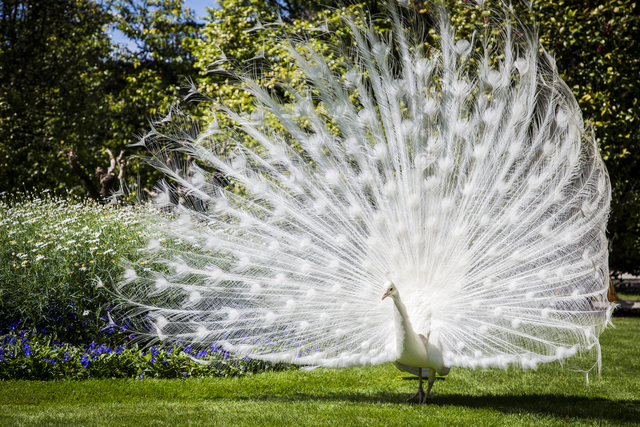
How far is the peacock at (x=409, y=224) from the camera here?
4.52 m

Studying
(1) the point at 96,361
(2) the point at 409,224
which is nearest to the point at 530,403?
(2) the point at 409,224

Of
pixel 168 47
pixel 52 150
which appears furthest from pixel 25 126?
pixel 168 47

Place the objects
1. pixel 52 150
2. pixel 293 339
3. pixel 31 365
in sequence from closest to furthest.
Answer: pixel 293 339 < pixel 31 365 < pixel 52 150

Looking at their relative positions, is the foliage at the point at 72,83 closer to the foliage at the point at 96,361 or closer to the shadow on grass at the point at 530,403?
the foliage at the point at 96,361

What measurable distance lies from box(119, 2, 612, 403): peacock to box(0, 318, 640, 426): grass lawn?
0.45 m

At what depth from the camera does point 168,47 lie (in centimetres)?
1612

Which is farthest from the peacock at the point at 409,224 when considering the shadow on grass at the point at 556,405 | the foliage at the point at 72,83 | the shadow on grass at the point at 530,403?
the foliage at the point at 72,83

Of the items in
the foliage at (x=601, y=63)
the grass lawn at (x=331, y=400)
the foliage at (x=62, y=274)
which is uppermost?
the foliage at (x=601, y=63)

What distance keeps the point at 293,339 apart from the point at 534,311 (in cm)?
192

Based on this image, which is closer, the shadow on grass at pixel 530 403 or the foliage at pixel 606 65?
the shadow on grass at pixel 530 403

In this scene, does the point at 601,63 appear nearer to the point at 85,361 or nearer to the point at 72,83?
the point at 85,361

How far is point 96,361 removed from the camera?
5.81 metres

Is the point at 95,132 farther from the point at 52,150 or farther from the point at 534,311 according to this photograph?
the point at 534,311

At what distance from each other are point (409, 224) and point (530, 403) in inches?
76.7
